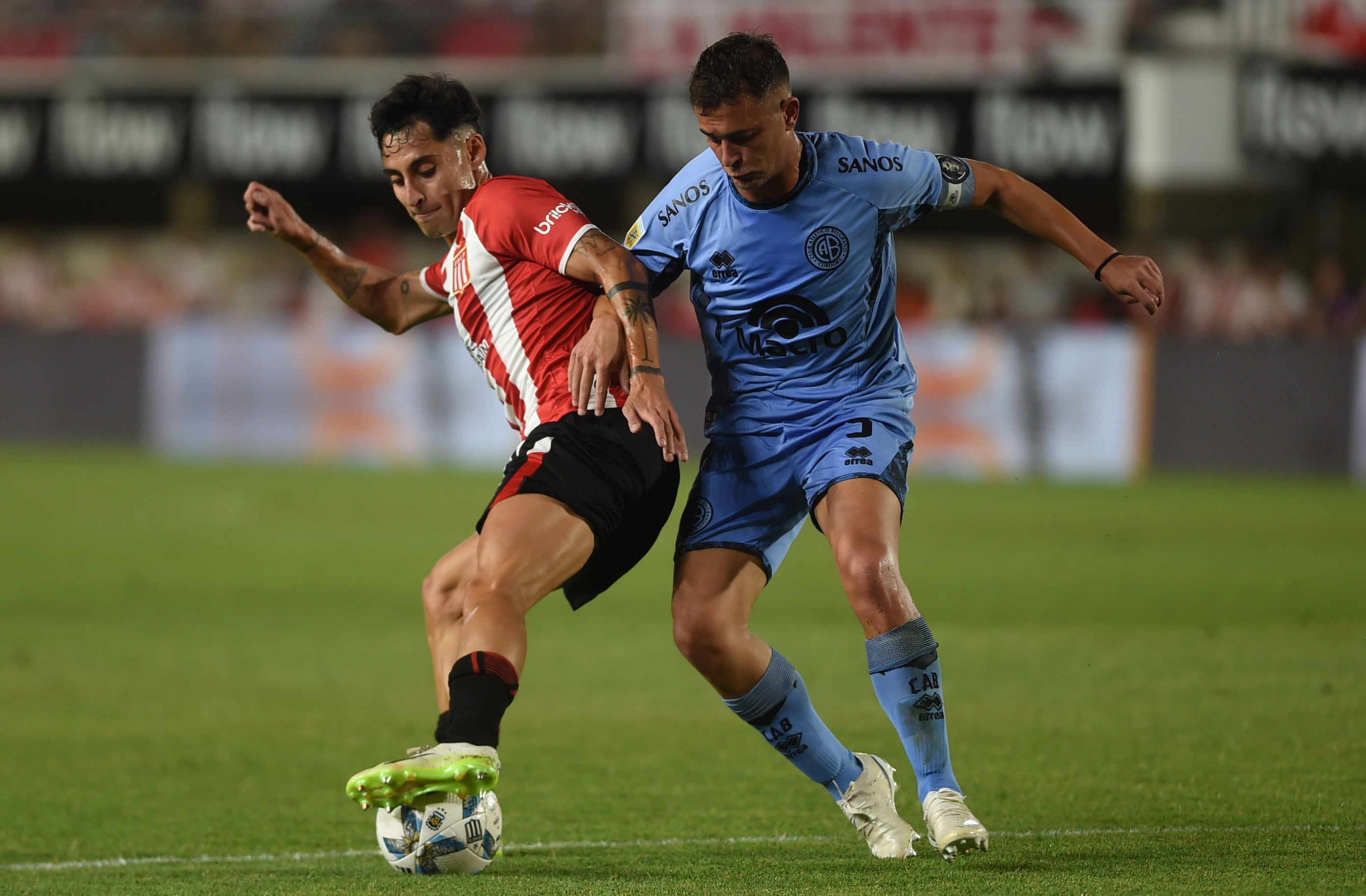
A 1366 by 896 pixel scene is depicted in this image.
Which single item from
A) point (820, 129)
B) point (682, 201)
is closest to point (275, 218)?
point (682, 201)

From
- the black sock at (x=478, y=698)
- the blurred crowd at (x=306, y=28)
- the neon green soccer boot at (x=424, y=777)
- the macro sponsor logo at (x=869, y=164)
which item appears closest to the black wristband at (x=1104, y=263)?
the macro sponsor logo at (x=869, y=164)

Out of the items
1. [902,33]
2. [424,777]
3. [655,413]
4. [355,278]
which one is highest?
[902,33]

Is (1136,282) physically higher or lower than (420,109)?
lower

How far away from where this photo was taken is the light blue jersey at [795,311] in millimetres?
4875

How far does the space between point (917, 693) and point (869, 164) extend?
1503 millimetres

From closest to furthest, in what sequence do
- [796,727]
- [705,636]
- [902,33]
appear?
[705,636] < [796,727] < [902,33]

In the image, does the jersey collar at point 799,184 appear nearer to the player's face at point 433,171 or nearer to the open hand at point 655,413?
the open hand at point 655,413

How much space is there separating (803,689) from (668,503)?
66 centimetres

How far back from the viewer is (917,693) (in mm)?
4555

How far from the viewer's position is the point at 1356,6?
17938 millimetres

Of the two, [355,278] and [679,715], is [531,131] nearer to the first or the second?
[679,715]

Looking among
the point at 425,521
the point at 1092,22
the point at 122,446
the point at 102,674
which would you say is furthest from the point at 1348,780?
the point at 122,446

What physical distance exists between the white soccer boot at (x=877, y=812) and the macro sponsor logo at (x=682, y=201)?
162cm

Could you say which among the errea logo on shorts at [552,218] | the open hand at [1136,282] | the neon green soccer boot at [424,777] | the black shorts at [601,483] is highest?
the errea logo on shorts at [552,218]
